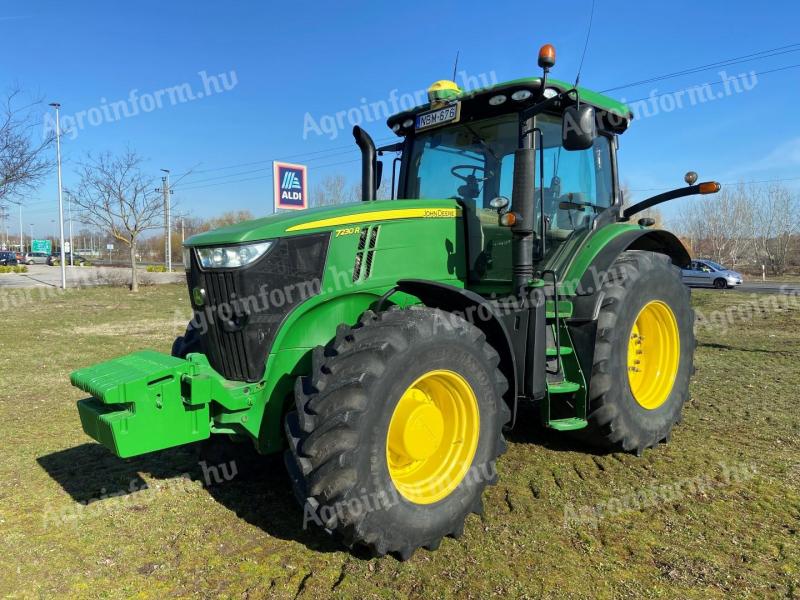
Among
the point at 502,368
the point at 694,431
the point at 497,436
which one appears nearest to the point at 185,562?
the point at 497,436

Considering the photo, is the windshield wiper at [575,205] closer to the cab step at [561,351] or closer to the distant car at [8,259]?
the cab step at [561,351]

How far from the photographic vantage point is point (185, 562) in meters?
3.08

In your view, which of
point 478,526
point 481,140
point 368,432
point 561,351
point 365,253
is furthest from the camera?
point 481,140

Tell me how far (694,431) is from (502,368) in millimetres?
2438

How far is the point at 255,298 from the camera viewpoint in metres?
3.30

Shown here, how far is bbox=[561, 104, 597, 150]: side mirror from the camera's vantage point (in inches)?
138

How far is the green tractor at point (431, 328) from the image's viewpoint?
9.63 feet

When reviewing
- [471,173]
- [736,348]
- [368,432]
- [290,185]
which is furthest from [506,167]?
[736,348]

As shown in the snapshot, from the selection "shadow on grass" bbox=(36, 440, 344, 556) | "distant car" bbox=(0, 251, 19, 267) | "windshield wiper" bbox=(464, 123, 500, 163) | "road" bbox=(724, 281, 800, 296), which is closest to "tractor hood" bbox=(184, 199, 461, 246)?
"windshield wiper" bbox=(464, 123, 500, 163)

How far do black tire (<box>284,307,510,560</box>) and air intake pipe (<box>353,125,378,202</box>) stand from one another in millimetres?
2173

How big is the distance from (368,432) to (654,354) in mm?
3231

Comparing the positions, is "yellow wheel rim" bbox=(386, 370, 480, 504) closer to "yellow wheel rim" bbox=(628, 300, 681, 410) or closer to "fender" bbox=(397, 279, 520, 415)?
"fender" bbox=(397, 279, 520, 415)

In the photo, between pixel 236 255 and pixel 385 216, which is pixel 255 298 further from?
pixel 385 216

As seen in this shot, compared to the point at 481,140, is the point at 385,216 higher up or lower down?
lower down
